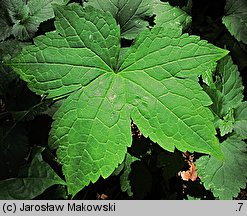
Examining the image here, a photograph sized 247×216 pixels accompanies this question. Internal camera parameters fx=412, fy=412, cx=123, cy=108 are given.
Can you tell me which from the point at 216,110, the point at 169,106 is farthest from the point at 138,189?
the point at 169,106

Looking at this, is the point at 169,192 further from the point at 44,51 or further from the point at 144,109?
the point at 44,51

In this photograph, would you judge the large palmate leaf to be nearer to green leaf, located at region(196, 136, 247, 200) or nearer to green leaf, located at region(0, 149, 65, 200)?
green leaf, located at region(0, 149, 65, 200)

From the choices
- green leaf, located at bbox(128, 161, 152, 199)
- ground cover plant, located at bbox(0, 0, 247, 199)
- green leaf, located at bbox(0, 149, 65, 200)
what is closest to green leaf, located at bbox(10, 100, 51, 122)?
ground cover plant, located at bbox(0, 0, 247, 199)

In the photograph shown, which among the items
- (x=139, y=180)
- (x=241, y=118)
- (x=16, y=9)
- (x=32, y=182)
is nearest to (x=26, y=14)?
(x=16, y=9)

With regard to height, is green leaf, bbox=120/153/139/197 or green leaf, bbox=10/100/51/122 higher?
green leaf, bbox=10/100/51/122

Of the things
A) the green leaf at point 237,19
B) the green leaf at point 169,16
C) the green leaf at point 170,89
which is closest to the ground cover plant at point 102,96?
the green leaf at point 170,89

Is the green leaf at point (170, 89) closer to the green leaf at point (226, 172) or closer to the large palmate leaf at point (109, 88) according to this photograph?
the large palmate leaf at point (109, 88)

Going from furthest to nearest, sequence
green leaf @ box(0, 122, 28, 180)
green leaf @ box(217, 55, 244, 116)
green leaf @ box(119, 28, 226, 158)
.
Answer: green leaf @ box(217, 55, 244, 116)
green leaf @ box(0, 122, 28, 180)
green leaf @ box(119, 28, 226, 158)
